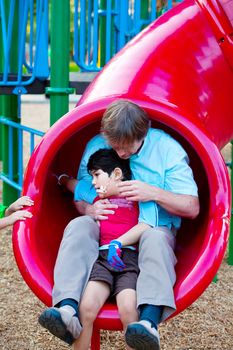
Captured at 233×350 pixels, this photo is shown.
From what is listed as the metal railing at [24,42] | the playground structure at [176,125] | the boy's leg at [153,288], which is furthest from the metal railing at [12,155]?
the boy's leg at [153,288]

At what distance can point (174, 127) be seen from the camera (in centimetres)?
275

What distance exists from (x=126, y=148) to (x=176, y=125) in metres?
0.22

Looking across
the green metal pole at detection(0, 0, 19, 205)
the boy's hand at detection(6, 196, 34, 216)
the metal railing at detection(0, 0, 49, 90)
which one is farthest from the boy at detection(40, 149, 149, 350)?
the green metal pole at detection(0, 0, 19, 205)

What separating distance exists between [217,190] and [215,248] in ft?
0.82

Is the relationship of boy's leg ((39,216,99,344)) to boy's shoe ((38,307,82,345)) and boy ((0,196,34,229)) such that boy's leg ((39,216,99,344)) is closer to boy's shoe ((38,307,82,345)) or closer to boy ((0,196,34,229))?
boy's shoe ((38,307,82,345))

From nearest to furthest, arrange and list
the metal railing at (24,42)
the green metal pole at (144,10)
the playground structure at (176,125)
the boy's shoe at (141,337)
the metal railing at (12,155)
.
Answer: the boy's shoe at (141,337) < the playground structure at (176,125) < the metal railing at (24,42) < the metal railing at (12,155) < the green metal pole at (144,10)

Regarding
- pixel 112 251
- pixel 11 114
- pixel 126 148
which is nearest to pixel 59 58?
pixel 126 148

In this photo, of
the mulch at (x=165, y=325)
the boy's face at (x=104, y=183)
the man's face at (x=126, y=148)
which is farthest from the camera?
the mulch at (x=165, y=325)

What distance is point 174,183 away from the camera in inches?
107

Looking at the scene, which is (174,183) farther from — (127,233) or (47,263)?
(47,263)

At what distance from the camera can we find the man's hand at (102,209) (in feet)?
9.25

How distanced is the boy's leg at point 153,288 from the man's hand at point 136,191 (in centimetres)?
13

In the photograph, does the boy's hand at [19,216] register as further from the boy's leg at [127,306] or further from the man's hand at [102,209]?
the boy's leg at [127,306]

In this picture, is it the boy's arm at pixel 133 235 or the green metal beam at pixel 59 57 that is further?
the green metal beam at pixel 59 57
